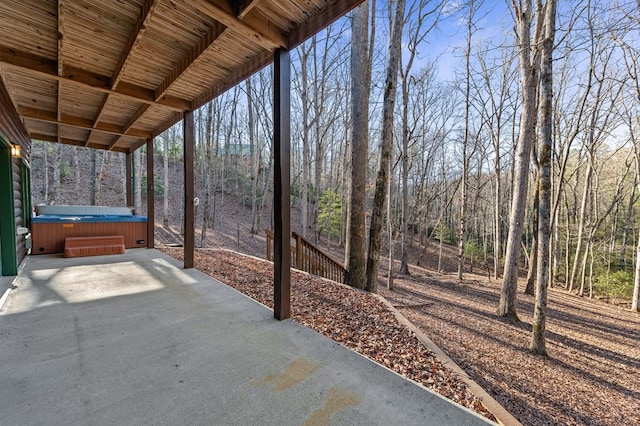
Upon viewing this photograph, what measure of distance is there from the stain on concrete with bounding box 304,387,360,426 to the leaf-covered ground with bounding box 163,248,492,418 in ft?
1.82

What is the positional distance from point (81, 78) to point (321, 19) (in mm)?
3609

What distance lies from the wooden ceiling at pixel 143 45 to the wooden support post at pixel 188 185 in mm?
279

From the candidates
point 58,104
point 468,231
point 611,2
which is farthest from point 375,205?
point 468,231

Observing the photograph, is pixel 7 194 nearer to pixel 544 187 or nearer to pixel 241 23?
pixel 241 23

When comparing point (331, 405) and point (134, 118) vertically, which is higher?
point (134, 118)

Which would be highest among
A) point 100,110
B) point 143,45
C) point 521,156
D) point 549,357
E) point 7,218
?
point 143,45

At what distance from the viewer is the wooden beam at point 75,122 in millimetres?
5021

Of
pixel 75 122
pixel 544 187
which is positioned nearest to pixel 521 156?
pixel 544 187

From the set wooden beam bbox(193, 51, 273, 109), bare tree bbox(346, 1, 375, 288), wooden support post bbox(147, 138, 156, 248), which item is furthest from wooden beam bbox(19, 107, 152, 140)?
bare tree bbox(346, 1, 375, 288)

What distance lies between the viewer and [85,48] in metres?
3.11

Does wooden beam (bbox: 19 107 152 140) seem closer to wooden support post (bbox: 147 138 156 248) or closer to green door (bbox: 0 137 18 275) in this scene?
wooden support post (bbox: 147 138 156 248)

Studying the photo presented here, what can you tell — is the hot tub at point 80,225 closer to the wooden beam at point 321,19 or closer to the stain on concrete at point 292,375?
the wooden beam at point 321,19

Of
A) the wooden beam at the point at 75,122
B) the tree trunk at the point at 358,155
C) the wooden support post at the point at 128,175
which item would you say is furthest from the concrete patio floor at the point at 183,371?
the wooden support post at the point at 128,175

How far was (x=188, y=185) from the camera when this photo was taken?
468 centimetres
